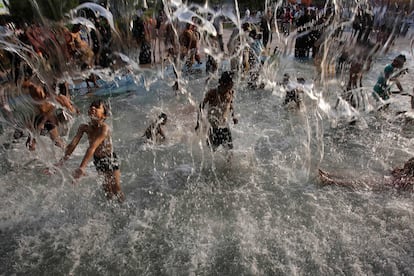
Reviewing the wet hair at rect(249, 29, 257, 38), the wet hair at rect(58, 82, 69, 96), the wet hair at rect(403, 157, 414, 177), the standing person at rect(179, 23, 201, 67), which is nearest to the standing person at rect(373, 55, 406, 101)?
the wet hair at rect(403, 157, 414, 177)

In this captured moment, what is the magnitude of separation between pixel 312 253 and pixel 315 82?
7643mm

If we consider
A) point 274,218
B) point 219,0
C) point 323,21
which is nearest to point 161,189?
point 274,218

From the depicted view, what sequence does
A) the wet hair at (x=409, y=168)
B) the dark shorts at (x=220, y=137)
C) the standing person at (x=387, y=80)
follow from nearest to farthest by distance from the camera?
the wet hair at (x=409, y=168) → the dark shorts at (x=220, y=137) → the standing person at (x=387, y=80)

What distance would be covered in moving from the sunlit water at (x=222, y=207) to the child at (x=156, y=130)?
0.23 meters

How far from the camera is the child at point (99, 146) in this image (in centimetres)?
398

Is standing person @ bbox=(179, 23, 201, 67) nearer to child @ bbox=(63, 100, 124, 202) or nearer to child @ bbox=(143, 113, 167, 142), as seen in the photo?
child @ bbox=(143, 113, 167, 142)

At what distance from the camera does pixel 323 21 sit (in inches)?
515

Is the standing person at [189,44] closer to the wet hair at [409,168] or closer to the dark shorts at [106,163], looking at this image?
the dark shorts at [106,163]

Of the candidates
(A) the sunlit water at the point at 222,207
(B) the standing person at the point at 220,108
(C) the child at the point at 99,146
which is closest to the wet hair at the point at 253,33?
(A) the sunlit water at the point at 222,207

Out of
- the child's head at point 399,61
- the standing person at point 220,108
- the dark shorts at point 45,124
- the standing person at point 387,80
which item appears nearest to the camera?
the standing person at point 220,108

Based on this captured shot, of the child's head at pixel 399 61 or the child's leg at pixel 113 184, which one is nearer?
the child's leg at pixel 113 184

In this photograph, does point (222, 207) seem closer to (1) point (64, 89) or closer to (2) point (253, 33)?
(1) point (64, 89)

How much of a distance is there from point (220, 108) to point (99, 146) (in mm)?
1883

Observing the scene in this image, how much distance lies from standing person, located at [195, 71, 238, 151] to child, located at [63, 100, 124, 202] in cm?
161
